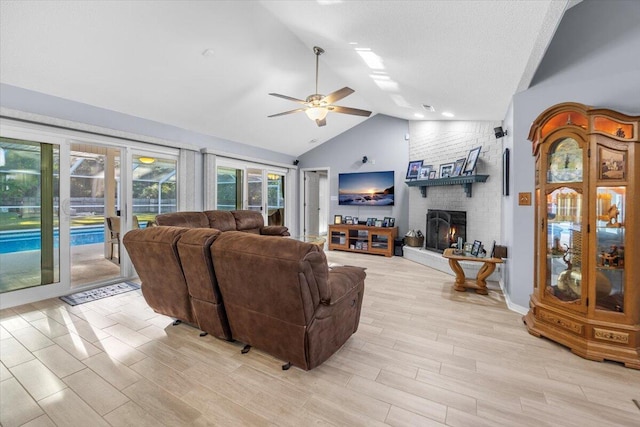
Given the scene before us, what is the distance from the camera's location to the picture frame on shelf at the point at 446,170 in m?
5.13

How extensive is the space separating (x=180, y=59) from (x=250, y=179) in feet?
11.3

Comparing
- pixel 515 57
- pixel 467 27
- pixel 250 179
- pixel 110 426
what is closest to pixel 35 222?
pixel 110 426

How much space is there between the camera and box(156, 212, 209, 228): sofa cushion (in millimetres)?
3799

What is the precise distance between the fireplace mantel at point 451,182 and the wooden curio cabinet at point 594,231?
2.09 meters

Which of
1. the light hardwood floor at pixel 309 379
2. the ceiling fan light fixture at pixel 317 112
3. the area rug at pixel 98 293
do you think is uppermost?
the ceiling fan light fixture at pixel 317 112

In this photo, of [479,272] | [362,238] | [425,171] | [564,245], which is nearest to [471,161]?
[425,171]

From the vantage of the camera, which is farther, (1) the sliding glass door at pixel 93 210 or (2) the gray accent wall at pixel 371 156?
(2) the gray accent wall at pixel 371 156

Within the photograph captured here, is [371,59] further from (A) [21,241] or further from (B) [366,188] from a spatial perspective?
(A) [21,241]

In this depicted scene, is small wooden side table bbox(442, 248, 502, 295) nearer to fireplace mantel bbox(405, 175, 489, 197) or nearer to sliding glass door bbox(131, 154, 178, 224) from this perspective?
fireplace mantel bbox(405, 175, 489, 197)

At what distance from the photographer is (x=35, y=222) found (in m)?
3.38

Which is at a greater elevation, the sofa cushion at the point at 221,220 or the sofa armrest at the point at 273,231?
the sofa cushion at the point at 221,220

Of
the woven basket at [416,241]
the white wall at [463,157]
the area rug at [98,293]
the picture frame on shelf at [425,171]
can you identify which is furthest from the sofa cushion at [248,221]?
the picture frame on shelf at [425,171]

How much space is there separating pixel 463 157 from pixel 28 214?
21.4 feet

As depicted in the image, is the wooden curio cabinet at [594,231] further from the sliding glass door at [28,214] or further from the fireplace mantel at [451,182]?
the sliding glass door at [28,214]
